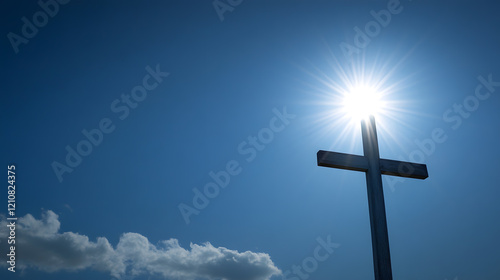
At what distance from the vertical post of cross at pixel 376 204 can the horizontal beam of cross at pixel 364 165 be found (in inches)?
6.0

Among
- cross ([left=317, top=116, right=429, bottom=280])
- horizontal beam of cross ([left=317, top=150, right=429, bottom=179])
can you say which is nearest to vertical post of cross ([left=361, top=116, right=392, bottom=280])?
cross ([left=317, top=116, right=429, bottom=280])

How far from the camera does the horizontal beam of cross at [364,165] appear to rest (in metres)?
6.14

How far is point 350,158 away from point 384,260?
66.0 inches

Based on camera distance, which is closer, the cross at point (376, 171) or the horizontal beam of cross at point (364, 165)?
the cross at point (376, 171)

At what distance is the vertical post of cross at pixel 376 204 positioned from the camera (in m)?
5.66

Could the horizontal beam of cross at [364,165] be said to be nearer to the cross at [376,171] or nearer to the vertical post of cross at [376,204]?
the cross at [376,171]

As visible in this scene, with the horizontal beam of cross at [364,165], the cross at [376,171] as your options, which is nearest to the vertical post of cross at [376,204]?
the cross at [376,171]

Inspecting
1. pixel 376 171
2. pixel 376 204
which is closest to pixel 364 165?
pixel 376 171

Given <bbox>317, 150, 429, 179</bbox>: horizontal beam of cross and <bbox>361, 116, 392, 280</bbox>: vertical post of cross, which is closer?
<bbox>361, 116, 392, 280</bbox>: vertical post of cross

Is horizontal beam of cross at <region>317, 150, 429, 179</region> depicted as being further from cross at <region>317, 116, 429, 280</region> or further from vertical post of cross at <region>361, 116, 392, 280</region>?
vertical post of cross at <region>361, 116, 392, 280</region>

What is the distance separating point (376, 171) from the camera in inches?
247

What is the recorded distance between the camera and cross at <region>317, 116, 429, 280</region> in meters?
5.72

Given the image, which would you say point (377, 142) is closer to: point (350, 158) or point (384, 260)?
point (350, 158)

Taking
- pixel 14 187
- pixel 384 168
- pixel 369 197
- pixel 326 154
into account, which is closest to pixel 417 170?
pixel 384 168
